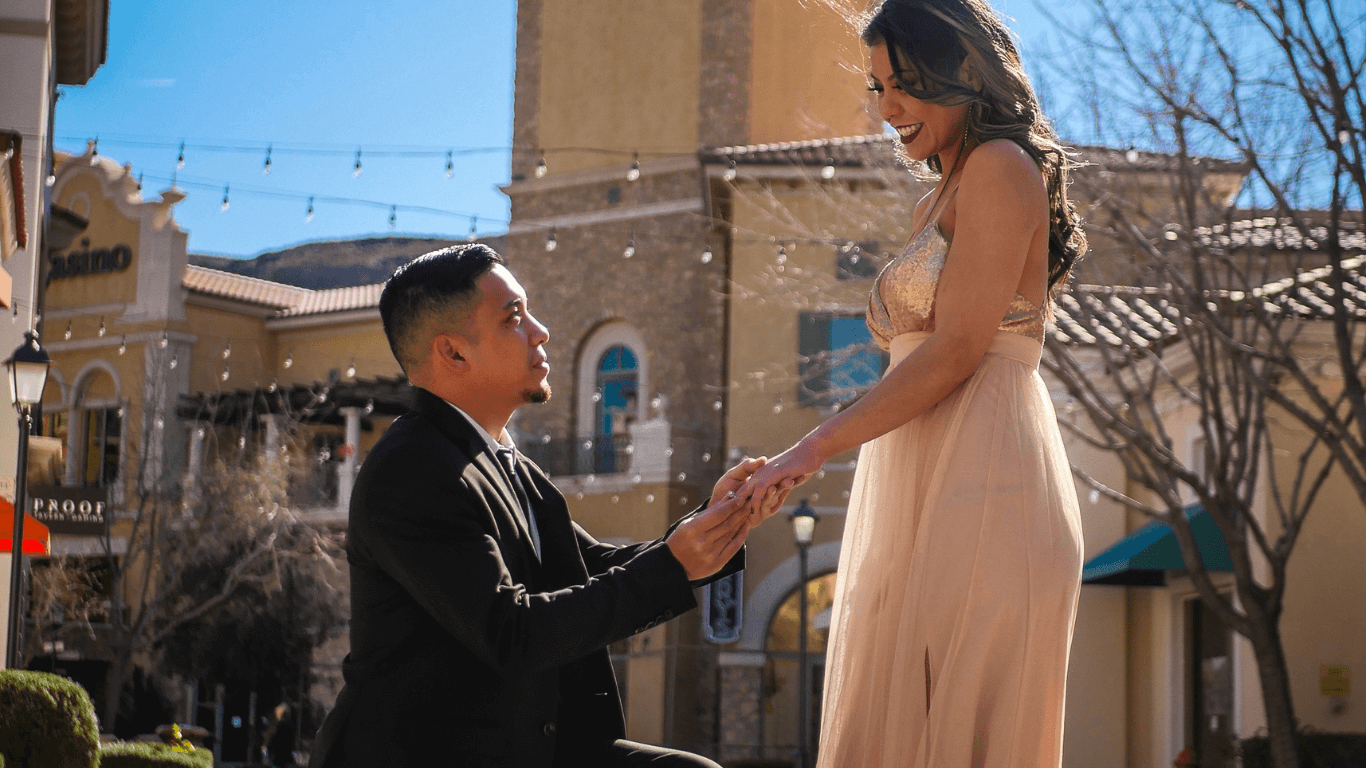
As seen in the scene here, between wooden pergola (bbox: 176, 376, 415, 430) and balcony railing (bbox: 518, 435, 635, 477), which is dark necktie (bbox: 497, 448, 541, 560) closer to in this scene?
balcony railing (bbox: 518, 435, 635, 477)

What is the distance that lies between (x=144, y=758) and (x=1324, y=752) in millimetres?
9635

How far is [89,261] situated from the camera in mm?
31219

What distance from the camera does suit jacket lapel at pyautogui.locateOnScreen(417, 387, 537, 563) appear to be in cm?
273

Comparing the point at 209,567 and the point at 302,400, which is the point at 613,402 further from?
the point at 209,567

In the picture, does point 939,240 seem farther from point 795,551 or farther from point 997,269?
point 795,551

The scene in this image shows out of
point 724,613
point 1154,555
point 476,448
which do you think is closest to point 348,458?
point 724,613

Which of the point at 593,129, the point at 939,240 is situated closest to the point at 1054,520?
the point at 939,240

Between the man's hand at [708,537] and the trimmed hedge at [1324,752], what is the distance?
10.7 meters

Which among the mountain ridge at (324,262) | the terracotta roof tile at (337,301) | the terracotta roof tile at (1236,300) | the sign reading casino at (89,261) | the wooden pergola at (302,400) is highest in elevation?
the mountain ridge at (324,262)

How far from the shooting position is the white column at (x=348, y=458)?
2620 centimetres

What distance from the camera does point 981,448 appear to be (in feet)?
9.21

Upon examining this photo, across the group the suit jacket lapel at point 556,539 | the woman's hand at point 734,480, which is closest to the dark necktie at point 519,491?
the suit jacket lapel at point 556,539

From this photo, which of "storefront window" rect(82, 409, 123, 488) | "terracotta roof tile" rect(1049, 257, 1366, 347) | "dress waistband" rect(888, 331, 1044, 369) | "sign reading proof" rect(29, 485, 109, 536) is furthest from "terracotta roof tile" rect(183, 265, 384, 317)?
"dress waistband" rect(888, 331, 1044, 369)

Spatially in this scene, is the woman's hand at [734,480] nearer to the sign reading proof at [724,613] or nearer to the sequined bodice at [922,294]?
the sequined bodice at [922,294]
